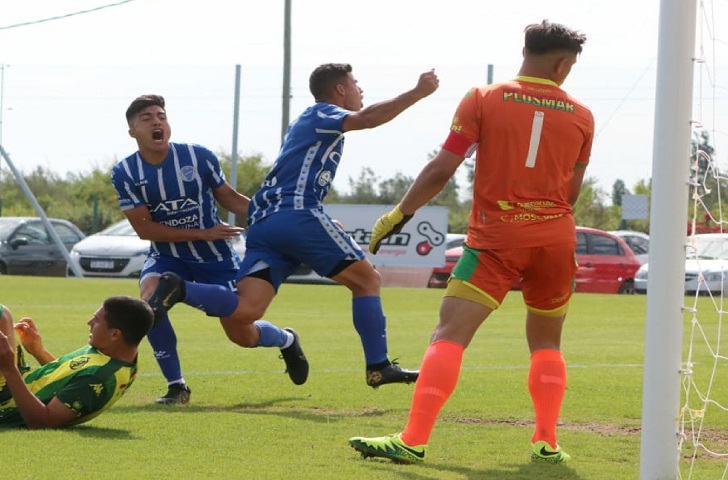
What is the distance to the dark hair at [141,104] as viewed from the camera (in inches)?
313

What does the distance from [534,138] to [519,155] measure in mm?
99

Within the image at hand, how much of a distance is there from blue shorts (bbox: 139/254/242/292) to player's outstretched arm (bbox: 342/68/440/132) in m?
1.48

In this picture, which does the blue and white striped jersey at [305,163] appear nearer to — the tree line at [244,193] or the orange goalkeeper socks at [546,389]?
the orange goalkeeper socks at [546,389]

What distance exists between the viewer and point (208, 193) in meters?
8.16

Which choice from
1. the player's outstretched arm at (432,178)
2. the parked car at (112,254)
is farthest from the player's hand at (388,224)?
the parked car at (112,254)

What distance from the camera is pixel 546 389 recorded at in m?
5.96

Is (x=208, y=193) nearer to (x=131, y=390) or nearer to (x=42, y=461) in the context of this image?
(x=131, y=390)

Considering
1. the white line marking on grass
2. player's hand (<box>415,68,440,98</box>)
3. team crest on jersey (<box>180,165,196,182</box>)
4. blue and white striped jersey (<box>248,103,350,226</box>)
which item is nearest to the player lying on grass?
blue and white striped jersey (<box>248,103,350,226</box>)

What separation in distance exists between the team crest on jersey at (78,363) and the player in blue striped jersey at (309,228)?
74 centimetres

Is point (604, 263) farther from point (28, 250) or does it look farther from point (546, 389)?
point (546, 389)

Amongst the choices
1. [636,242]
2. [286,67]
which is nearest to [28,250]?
[286,67]

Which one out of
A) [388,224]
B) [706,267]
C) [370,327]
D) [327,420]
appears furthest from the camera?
[706,267]

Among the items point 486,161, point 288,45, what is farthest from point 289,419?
point 288,45

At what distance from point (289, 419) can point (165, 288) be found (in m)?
1.02
